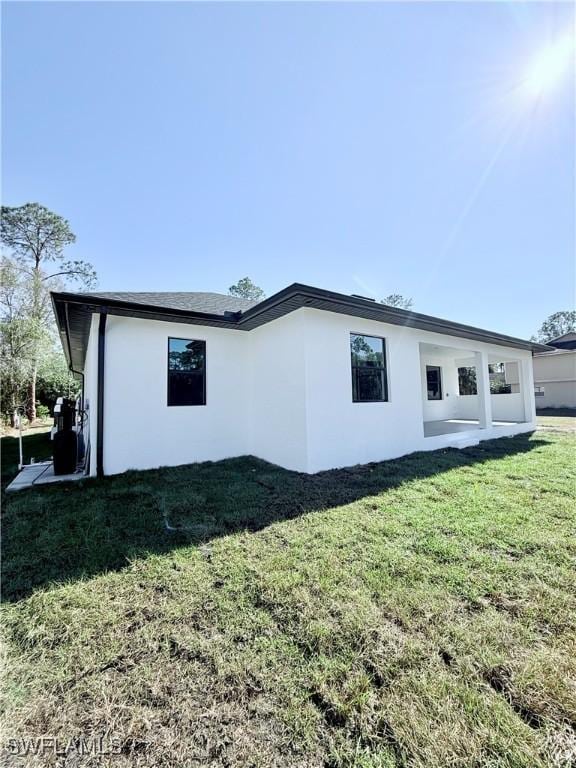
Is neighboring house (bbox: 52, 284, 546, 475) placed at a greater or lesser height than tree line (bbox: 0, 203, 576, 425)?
lesser

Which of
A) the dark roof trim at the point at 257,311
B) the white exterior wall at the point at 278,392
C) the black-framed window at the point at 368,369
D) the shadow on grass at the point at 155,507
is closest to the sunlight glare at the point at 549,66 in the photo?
the dark roof trim at the point at 257,311

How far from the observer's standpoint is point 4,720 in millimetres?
1521

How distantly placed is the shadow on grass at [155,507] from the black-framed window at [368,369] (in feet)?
4.62

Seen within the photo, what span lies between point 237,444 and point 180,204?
7035 mm

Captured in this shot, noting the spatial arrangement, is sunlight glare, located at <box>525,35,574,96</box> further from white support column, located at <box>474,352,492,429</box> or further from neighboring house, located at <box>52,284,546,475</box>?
white support column, located at <box>474,352,492,429</box>

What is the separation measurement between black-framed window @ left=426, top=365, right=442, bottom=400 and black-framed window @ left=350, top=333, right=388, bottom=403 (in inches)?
301

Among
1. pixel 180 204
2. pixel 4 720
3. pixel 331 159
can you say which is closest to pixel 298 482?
pixel 4 720

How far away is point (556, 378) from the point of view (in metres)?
19.6

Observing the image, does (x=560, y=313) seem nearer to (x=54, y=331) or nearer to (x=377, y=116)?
(x=377, y=116)

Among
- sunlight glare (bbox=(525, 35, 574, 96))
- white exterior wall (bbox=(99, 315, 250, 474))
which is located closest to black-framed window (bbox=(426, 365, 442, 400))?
sunlight glare (bbox=(525, 35, 574, 96))

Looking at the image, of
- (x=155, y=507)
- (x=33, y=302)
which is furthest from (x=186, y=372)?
(x=33, y=302)

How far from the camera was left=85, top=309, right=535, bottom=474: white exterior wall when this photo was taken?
19.3ft

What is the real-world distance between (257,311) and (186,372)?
206 cm

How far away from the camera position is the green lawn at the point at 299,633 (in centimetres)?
144
